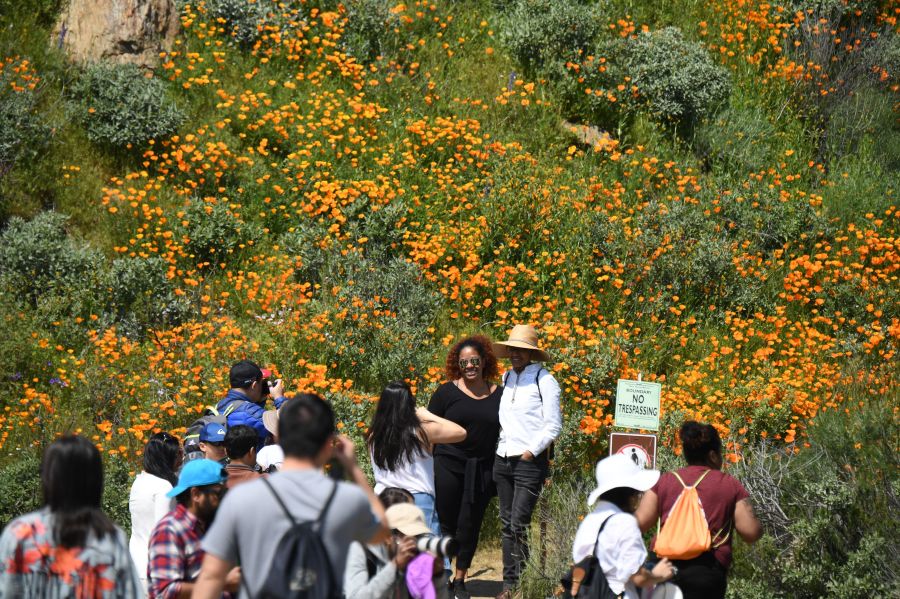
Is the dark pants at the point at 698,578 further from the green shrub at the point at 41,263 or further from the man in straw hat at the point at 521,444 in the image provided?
the green shrub at the point at 41,263

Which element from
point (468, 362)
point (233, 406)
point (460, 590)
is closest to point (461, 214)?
point (468, 362)

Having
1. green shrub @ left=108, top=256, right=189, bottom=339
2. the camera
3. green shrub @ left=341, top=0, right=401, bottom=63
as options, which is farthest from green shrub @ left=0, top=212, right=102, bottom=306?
the camera

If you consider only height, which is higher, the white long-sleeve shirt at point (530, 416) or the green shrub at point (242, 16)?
the green shrub at point (242, 16)

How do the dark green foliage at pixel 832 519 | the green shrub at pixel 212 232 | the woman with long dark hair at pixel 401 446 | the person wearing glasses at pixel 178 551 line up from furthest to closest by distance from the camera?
the green shrub at pixel 212 232 → the dark green foliage at pixel 832 519 → the woman with long dark hair at pixel 401 446 → the person wearing glasses at pixel 178 551

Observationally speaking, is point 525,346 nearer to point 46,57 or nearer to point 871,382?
point 871,382

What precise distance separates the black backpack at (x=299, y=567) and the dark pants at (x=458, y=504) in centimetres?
425

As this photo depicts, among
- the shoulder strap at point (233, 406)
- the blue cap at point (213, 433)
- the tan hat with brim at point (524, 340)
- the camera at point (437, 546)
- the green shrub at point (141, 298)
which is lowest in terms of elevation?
the camera at point (437, 546)

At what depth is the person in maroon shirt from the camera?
16.4 ft

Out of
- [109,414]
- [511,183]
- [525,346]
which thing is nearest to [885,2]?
[511,183]

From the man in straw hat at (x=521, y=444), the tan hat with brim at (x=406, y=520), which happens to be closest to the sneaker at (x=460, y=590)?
the man in straw hat at (x=521, y=444)

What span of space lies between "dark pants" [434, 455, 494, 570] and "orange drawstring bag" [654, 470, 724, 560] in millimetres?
Result: 2641

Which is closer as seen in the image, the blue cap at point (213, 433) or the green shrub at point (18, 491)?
the blue cap at point (213, 433)

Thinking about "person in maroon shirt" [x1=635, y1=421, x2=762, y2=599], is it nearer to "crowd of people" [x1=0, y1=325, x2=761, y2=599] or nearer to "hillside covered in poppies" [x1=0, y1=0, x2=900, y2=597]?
"crowd of people" [x1=0, y1=325, x2=761, y2=599]

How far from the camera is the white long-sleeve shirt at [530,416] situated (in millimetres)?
7312
